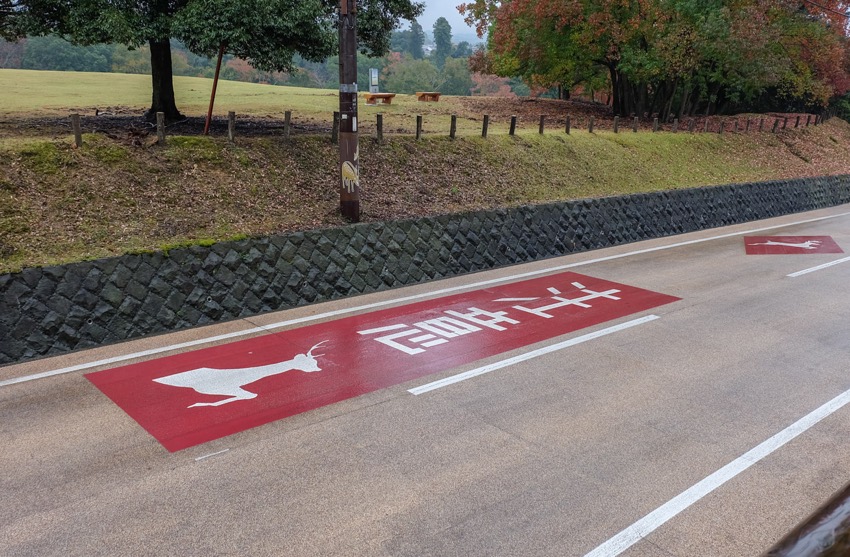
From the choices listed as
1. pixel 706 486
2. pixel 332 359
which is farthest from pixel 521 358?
pixel 706 486

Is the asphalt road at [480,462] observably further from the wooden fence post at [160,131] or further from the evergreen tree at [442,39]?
the evergreen tree at [442,39]

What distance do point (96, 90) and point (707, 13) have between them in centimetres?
2628

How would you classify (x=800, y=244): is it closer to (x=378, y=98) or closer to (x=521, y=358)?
A: (x=521, y=358)

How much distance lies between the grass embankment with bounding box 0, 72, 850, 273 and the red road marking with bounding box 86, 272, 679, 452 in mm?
2389

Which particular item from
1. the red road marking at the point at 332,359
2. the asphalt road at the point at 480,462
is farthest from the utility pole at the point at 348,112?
the asphalt road at the point at 480,462

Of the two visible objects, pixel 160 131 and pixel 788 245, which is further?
pixel 788 245

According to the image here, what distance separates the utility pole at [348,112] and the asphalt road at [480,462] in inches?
167

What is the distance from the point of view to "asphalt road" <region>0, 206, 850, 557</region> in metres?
4.76

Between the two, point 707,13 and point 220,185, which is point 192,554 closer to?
point 220,185

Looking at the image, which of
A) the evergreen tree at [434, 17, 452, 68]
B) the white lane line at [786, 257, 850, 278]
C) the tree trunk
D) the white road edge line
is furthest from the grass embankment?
the evergreen tree at [434, 17, 452, 68]

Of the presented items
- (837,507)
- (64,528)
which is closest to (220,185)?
(64,528)

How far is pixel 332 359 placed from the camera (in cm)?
814

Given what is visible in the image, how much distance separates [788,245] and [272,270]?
13.4 metres

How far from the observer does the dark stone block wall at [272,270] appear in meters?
8.20
